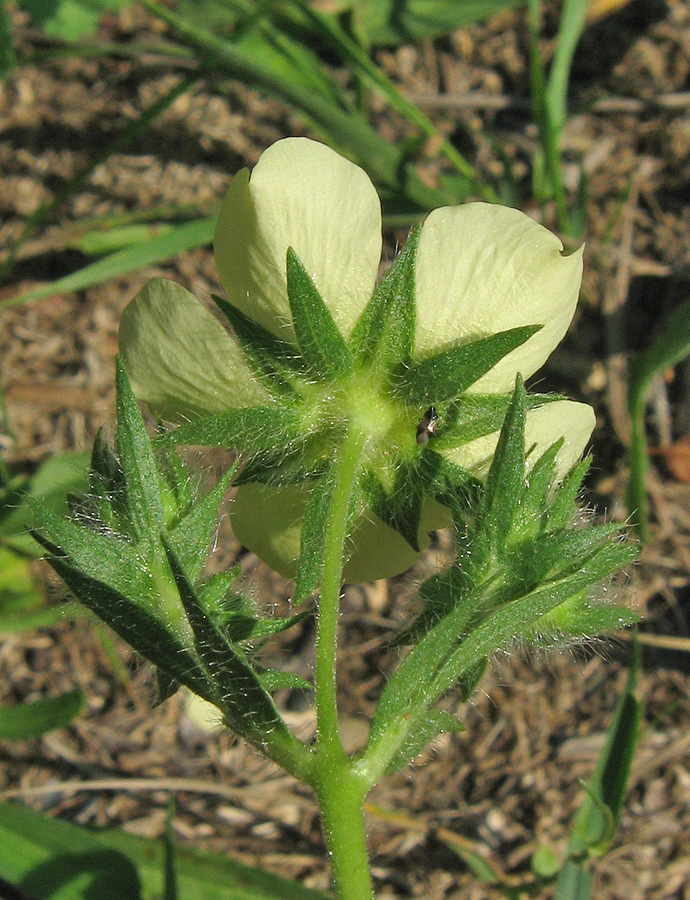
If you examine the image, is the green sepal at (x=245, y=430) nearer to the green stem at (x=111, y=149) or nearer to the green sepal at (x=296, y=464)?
the green sepal at (x=296, y=464)

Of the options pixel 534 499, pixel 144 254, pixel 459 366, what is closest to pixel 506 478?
pixel 534 499

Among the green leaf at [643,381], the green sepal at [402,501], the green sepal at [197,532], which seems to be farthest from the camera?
the green leaf at [643,381]

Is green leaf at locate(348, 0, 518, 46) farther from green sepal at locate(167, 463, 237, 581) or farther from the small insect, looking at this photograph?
green sepal at locate(167, 463, 237, 581)

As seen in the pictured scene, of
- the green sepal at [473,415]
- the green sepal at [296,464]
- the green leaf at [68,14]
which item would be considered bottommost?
the green sepal at [296,464]

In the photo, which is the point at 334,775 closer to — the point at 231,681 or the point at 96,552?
the point at 231,681

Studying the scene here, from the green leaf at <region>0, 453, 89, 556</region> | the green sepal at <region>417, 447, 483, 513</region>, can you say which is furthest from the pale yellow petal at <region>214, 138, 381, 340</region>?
the green leaf at <region>0, 453, 89, 556</region>

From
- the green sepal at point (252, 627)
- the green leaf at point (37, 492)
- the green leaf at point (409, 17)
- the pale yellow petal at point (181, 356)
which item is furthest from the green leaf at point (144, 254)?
the green sepal at point (252, 627)
